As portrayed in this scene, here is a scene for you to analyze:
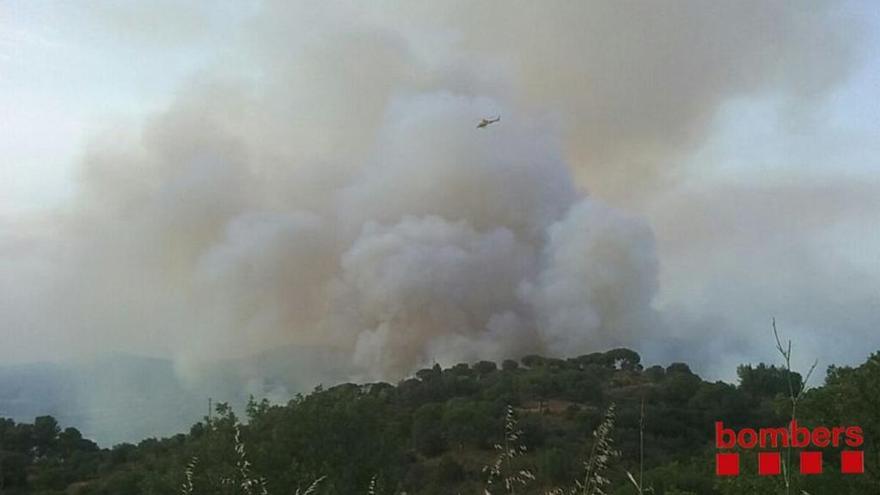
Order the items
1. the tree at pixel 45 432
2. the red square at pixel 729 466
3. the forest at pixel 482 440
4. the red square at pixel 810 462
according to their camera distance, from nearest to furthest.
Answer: the red square at pixel 810 462 < the red square at pixel 729 466 < the forest at pixel 482 440 < the tree at pixel 45 432

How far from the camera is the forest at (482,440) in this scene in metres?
12.7

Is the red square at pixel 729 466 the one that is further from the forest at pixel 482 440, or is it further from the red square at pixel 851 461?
the red square at pixel 851 461

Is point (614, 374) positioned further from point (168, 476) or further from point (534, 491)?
point (168, 476)

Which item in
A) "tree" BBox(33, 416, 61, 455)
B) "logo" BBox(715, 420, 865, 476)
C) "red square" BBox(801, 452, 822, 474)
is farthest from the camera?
"tree" BBox(33, 416, 61, 455)

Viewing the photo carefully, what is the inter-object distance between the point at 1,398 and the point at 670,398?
86.6ft

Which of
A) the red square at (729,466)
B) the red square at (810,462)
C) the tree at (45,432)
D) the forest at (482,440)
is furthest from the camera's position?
the tree at (45,432)

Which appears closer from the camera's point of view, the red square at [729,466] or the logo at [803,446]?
the logo at [803,446]

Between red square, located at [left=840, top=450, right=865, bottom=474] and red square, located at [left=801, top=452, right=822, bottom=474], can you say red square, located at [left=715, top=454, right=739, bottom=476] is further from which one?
red square, located at [left=801, top=452, right=822, bottom=474]

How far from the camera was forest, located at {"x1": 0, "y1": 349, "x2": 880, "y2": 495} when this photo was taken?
12727mm

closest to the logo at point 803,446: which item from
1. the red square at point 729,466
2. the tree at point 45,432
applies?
the red square at point 729,466

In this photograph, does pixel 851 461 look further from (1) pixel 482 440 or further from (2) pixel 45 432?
(2) pixel 45 432

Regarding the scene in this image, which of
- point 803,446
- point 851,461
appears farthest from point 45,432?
point 851,461

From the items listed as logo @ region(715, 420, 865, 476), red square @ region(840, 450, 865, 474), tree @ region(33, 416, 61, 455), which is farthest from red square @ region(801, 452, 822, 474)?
tree @ region(33, 416, 61, 455)

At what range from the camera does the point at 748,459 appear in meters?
13.7
